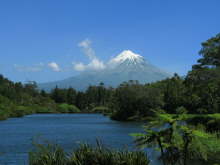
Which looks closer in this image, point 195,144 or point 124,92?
point 195,144

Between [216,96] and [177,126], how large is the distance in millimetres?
38851

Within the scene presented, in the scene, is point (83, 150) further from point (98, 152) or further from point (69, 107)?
point (69, 107)

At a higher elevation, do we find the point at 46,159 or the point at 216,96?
the point at 216,96

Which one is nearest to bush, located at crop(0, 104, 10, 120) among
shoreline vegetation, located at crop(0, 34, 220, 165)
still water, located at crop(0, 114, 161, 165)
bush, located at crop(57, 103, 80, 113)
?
shoreline vegetation, located at crop(0, 34, 220, 165)

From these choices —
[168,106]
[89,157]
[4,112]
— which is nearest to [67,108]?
[4,112]

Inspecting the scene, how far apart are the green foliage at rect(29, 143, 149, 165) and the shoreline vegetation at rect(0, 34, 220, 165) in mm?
1180

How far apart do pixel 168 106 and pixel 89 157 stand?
81.6m

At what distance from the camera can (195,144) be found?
1107 cm

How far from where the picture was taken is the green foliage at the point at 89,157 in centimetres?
1303

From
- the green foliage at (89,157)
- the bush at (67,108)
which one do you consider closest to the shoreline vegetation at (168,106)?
the bush at (67,108)

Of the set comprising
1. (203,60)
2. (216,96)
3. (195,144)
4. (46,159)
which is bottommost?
(46,159)

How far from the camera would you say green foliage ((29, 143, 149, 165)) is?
42.8ft

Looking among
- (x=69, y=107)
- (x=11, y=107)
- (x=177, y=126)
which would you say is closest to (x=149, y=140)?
(x=177, y=126)

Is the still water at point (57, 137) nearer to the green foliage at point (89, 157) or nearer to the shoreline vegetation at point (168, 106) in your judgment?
the green foliage at point (89, 157)
